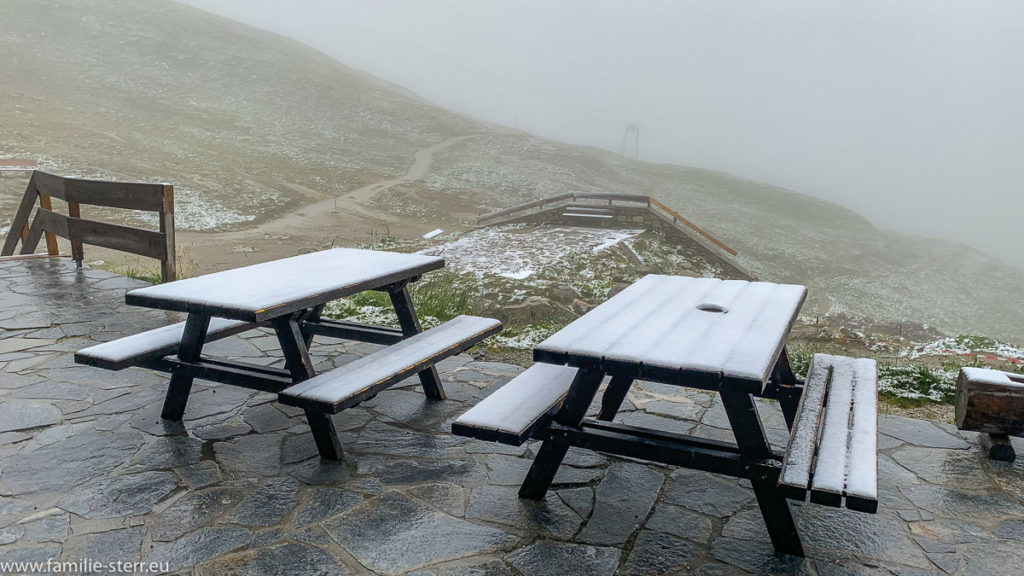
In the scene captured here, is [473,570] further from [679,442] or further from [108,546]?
[108,546]

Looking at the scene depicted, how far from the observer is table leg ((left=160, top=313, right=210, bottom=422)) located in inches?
133

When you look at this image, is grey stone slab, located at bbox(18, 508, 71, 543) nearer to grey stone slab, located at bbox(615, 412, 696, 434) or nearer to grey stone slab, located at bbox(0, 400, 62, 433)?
grey stone slab, located at bbox(0, 400, 62, 433)

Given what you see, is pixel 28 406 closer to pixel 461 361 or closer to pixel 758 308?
pixel 461 361

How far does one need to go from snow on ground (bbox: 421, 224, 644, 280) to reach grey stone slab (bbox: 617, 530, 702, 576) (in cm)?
982

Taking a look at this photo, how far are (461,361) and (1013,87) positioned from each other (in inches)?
7107

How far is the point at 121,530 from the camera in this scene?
2572mm

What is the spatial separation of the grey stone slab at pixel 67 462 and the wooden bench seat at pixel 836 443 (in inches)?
117

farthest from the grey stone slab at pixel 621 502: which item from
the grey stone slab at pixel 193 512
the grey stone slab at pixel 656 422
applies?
the grey stone slab at pixel 193 512

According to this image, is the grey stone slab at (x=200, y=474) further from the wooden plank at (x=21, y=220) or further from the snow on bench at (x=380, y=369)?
the wooden plank at (x=21, y=220)

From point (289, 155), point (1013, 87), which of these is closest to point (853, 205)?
point (1013, 87)

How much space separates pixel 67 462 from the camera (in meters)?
3.12

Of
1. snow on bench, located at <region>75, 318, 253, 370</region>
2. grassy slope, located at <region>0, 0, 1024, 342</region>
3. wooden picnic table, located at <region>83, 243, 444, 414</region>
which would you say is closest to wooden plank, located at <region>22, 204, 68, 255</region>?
wooden picnic table, located at <region>83, 243, 444, 414</region>

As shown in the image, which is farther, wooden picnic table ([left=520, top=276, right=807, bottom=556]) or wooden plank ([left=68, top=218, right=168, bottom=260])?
wooden plank ([left=68, top=218, right=168, bottom=260])

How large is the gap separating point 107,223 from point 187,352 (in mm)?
3577
